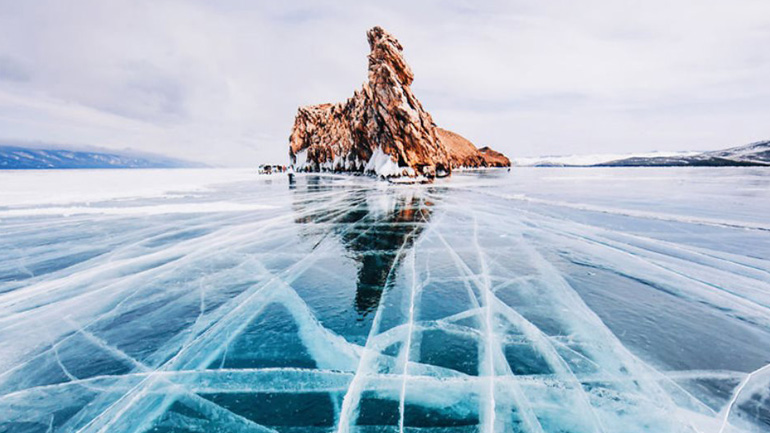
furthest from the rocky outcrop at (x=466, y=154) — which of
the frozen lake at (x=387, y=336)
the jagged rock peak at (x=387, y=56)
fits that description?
the frozen lake at (x=387, y=336)

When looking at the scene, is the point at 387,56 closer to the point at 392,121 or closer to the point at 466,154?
the point at 392,121

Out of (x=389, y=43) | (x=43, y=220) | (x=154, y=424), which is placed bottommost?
(x=154, y=424)

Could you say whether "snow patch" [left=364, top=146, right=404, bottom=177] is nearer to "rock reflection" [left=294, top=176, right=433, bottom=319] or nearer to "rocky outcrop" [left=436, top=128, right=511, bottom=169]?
"rock reflection" [left=294, top=176, right=433, bottom=319]

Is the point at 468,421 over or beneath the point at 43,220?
beneath

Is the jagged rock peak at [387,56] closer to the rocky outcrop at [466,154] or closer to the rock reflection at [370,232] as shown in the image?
the rock reflection at [370,232]

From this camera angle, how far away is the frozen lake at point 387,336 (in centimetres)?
292

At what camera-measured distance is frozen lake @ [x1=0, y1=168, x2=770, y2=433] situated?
292 centimetres

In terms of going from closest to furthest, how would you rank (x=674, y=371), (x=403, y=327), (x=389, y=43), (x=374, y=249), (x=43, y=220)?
(x=674, y=371), (x=403, y=327), (x=374, y=249), (x=43, y=220), (x=389, y=43)

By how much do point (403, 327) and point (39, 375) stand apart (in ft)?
14.9

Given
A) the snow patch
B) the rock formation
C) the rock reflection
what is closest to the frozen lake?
the rock reflection

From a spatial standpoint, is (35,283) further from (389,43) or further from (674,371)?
(389,43)

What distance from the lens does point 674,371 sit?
3.40m

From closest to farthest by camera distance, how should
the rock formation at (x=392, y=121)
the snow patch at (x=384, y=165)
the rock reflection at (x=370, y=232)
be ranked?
the rock reflection at (x=370, y=232), the rock formation at (x=392, y=121), the snow patch at (x=384, y=165)

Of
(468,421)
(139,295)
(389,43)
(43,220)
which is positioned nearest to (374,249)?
(139,295)
